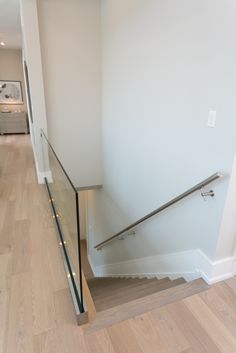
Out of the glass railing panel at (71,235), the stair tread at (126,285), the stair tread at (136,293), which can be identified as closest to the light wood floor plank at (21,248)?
the glass railing panel at (71,235)

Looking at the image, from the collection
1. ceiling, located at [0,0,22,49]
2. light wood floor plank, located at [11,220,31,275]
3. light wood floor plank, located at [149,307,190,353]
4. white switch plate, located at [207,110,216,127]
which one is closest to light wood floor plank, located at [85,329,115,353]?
light wood floor plank, located at [149,307,190,353]

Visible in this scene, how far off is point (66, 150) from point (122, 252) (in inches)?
77.2

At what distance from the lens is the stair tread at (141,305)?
1.48m

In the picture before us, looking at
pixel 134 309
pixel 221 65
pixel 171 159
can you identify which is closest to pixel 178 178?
pixel 171 159

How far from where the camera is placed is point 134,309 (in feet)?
5.20

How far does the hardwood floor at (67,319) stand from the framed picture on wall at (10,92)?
756 centimetres

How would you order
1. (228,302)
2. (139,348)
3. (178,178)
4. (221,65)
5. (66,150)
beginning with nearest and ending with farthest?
(139,348), (221,65), (228,302), (178,178), (66,150)

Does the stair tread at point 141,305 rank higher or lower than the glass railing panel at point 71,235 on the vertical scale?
lower

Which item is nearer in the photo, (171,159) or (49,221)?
(171,159)

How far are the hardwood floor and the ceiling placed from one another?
422cm

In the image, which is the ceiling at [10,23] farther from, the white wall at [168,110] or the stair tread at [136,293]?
the stair tread at [136,293]

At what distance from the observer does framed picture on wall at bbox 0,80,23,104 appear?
8.21 metres

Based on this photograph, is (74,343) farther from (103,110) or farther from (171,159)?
(103,110)

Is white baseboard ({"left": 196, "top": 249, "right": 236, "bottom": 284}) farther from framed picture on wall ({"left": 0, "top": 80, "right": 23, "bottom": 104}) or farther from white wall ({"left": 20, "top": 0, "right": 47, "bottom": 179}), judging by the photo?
framed picture on wall ({"left": 0, "top": 80, "right": 23, "bottom": 104})
